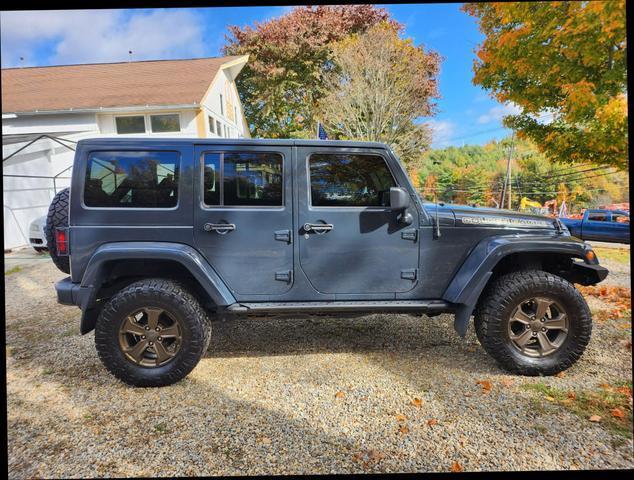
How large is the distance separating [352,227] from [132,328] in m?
1.85

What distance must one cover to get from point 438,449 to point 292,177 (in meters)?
2.09

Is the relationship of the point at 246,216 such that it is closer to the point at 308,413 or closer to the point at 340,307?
the point at 340,307

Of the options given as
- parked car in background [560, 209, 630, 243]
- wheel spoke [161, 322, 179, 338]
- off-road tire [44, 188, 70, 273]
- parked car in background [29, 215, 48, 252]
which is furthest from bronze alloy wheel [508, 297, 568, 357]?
parked car in background [29, 215, 48, 252]

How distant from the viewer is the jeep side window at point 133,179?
9.06ft

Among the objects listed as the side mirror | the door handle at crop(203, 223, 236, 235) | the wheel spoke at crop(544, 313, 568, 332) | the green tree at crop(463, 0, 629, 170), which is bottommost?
the wheel spoke at crop(544, 313, 568, 332)

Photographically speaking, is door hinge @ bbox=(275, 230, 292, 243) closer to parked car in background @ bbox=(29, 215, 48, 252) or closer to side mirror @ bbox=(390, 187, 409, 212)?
side mirror @ bbox=(390, 187, 409, 212)

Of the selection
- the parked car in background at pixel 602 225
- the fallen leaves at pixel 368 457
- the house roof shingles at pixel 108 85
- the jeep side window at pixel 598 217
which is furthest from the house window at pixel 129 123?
the jeep side window at pixel 598 217

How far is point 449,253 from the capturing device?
292 cm

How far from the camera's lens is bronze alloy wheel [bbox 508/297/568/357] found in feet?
9.37

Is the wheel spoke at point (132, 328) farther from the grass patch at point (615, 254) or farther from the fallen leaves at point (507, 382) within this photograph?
the grass patch at point (615, 254)

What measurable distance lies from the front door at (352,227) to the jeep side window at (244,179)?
0.21 m

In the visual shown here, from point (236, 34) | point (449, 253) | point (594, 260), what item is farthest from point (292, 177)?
point (236, 34)

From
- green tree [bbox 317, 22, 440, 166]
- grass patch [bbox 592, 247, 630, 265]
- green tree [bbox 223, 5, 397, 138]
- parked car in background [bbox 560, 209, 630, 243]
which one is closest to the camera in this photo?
grass patch [bbox 592, 247, 630, 265]

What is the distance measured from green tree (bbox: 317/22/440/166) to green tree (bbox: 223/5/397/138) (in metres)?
0.58
